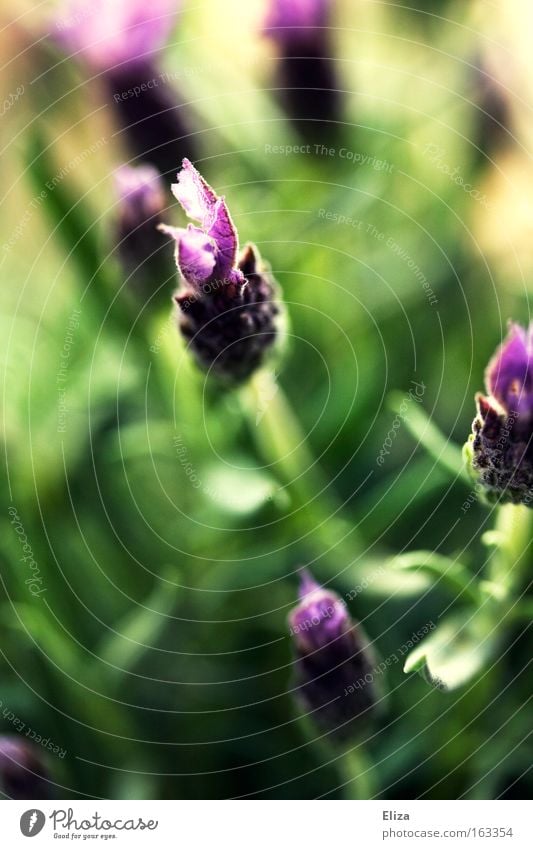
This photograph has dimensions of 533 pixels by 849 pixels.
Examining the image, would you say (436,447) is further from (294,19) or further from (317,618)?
(294,19)

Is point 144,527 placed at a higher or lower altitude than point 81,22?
lower

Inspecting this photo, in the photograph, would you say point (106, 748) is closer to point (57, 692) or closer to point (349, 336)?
point (57, 692)

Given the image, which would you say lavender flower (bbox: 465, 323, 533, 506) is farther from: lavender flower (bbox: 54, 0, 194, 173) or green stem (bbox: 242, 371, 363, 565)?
lavender flower (bbox: 54, 0, 194, 173)

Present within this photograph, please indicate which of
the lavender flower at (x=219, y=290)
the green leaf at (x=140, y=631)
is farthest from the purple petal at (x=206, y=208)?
the green leaf at (x=140, y=631)

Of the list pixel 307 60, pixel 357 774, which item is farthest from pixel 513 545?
pixel 307 60

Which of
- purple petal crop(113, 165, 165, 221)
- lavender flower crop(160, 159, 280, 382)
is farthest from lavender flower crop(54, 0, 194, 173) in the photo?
lavender flower crop(160, 159, 280, 382)
